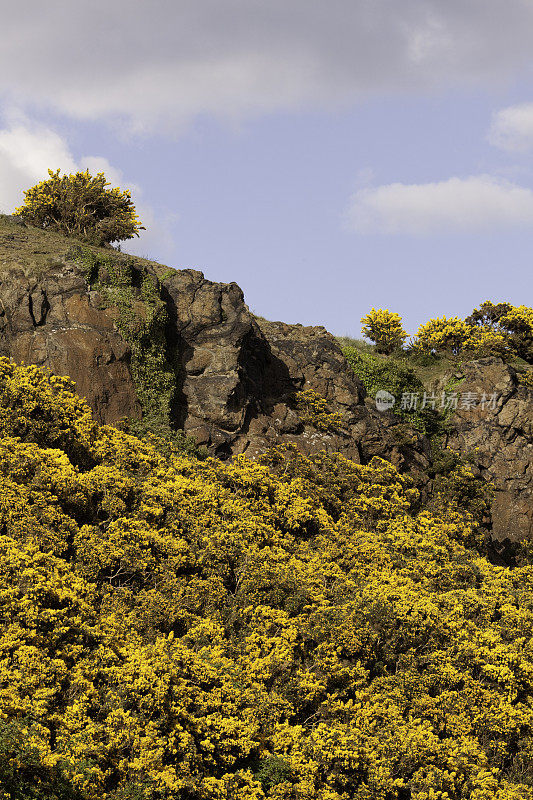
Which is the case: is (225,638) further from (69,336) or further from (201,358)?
(201,358)

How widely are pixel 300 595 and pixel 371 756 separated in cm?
362

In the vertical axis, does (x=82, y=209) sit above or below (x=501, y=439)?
above

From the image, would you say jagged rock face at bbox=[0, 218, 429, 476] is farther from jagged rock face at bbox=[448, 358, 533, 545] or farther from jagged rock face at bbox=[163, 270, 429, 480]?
jagged rock face at bbox=[448, 358, 533, 545]

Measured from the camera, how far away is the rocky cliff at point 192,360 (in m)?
19.6

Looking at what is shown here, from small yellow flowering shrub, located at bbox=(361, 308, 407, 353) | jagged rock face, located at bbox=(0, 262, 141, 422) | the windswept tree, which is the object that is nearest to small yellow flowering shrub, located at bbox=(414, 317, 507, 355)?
small yellow flowering shrub, located at bbox=(361, 308, 407, 353)

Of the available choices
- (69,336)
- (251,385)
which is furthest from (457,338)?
(69,336)

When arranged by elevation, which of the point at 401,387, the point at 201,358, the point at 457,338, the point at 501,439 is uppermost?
the point at 457,338

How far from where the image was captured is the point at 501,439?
94.0 ft

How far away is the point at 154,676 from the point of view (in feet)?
38.1

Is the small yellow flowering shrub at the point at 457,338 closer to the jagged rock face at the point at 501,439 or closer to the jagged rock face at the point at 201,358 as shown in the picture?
the jagged rock face at the point at 501,439

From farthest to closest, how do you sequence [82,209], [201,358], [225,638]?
[82,209]
[201,358]
[225,638]

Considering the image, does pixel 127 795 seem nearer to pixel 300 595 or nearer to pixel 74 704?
pixel 74 704

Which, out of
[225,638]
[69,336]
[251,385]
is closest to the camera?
[225,638]

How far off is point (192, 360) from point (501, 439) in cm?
1304
